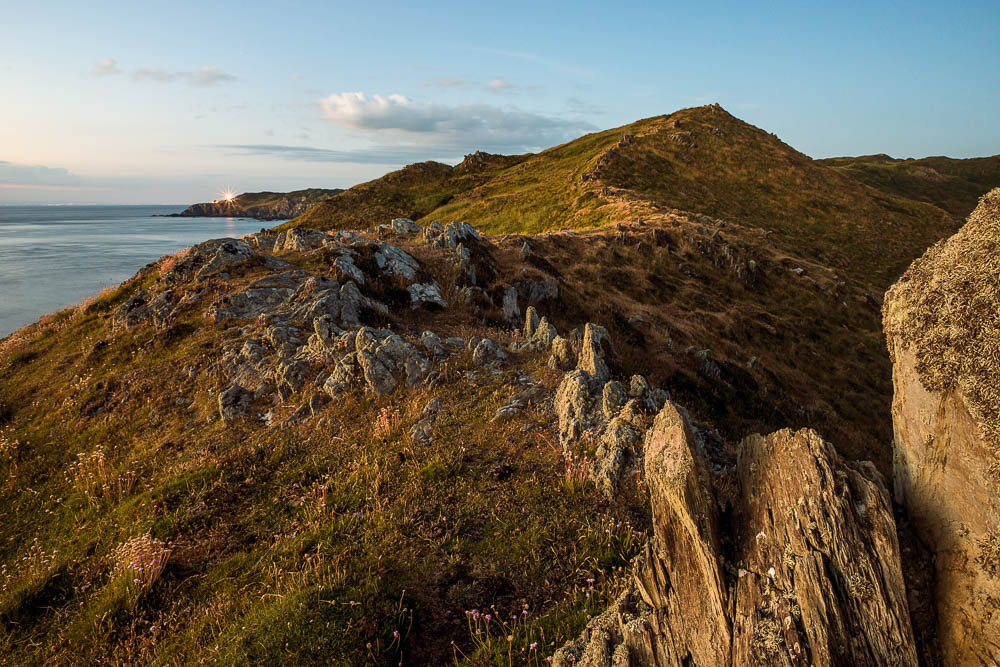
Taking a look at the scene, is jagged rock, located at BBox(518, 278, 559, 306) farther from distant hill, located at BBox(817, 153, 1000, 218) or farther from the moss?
distant hill, located at BBox(817, 153, 1000, 218)

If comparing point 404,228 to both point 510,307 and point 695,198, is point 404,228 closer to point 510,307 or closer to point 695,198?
point 510,307

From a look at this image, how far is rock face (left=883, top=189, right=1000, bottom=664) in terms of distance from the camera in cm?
438

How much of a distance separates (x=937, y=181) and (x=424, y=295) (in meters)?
201

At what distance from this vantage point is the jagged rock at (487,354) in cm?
1446

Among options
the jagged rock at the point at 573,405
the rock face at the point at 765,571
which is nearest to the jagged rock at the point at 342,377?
the jagged rock at the point at 573,405

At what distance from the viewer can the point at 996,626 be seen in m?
4.12

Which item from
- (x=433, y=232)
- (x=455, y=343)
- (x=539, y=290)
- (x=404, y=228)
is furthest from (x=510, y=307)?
(x=404, y=228)

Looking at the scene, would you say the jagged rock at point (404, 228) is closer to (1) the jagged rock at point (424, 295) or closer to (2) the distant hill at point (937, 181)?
(1) the jagged rock at point (424, 295)

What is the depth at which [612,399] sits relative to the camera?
11.3 meters

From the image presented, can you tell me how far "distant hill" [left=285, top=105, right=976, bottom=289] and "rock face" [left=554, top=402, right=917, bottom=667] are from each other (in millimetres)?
49779

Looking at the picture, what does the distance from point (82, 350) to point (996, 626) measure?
26.7 meters

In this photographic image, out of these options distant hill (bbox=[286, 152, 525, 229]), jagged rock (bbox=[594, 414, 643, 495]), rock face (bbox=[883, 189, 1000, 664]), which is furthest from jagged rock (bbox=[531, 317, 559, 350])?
distant hill (bbox=[286, 152, 525, 229])

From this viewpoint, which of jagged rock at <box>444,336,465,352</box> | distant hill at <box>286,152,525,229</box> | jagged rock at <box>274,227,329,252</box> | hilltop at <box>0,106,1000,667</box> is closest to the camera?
hilltop at <box>0,106,1000,667</box>

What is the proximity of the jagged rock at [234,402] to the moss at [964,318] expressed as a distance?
49.9 ft
